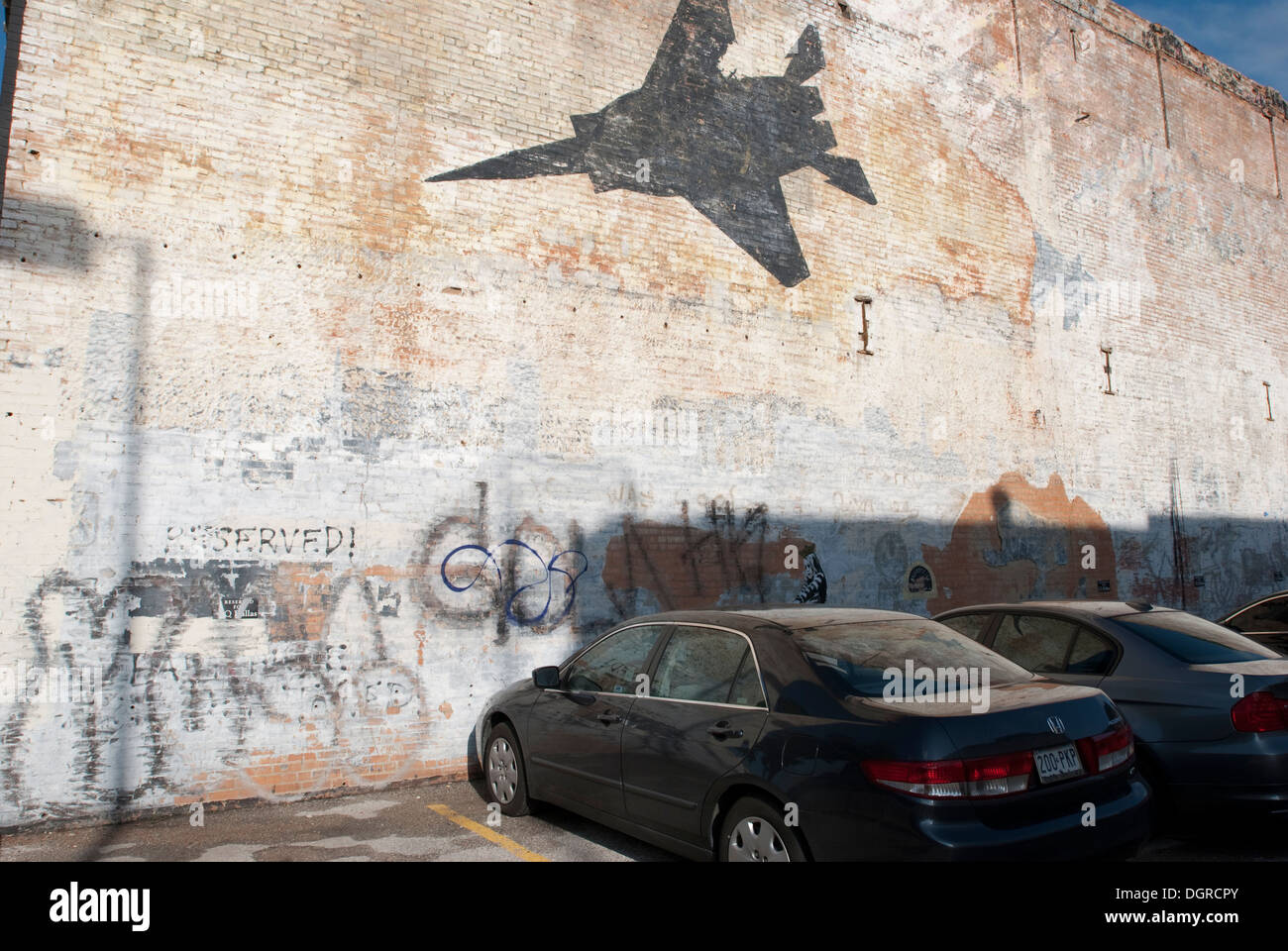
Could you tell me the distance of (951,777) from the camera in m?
3.79

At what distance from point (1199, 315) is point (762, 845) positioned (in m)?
14.6

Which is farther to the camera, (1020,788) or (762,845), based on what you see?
(762,845)

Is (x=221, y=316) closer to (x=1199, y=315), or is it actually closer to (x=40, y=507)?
(x=40, y=507)

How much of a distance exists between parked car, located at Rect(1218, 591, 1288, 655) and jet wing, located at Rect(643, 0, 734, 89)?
7704 mm

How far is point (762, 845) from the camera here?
13.9ft

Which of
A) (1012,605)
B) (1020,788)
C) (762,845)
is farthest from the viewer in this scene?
(1012,605)

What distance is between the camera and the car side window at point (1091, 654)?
5820 mm

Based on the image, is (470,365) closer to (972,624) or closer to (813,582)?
(813,582)

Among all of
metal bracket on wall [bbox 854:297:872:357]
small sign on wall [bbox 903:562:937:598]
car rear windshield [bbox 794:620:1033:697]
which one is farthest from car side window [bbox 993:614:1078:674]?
metal bracket on wall [bbox 854:297:872:357]

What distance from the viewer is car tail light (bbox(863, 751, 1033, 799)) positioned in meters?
3.78

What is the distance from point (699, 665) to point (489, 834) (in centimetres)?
213

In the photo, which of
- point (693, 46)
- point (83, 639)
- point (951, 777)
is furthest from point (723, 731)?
point (693, 46)

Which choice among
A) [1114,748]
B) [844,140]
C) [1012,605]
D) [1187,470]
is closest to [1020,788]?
[1114,748]

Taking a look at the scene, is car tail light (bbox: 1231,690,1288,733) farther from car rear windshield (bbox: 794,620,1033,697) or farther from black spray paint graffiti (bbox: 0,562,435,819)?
black spray paint graffiti (bbox: 0,562,435,819)
